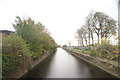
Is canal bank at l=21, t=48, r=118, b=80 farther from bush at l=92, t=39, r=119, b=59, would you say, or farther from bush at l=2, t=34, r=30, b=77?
bush at l=92, t=39, r=119, b=59

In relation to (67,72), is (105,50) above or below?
above

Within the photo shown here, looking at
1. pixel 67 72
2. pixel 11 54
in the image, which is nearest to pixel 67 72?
pixel 67 72

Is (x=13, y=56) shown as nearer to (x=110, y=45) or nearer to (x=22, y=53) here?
(x=22, y=53)

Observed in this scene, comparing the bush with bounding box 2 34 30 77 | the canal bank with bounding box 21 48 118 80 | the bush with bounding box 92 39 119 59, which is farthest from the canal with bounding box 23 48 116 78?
the bush with bounding box 92 39 119 59

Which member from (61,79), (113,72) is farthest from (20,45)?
(113,72)

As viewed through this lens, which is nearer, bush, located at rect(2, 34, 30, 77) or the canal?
bush, located at rect(2, 34, 30, 77)

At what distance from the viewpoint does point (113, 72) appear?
9039 millimetres

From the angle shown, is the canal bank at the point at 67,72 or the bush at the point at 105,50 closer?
the canal bank at the point at 67,72

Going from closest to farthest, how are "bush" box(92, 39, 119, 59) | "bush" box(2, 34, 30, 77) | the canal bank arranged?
1. "bush" box(2, 34, 30, 77)
2. the canal bank
3. "bush" box(92, 39, 119, 59)

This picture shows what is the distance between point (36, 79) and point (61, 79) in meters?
1.75

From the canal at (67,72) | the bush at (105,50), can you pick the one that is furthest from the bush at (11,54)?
the bush at (105,50)

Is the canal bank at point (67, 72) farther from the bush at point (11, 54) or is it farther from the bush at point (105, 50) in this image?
the bush at point (105, 50)

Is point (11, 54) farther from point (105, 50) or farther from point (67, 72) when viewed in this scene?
point (105, 50)

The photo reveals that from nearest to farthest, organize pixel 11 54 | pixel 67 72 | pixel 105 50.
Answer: pixel 11 54, pixel 67 72, pixel 105 50
